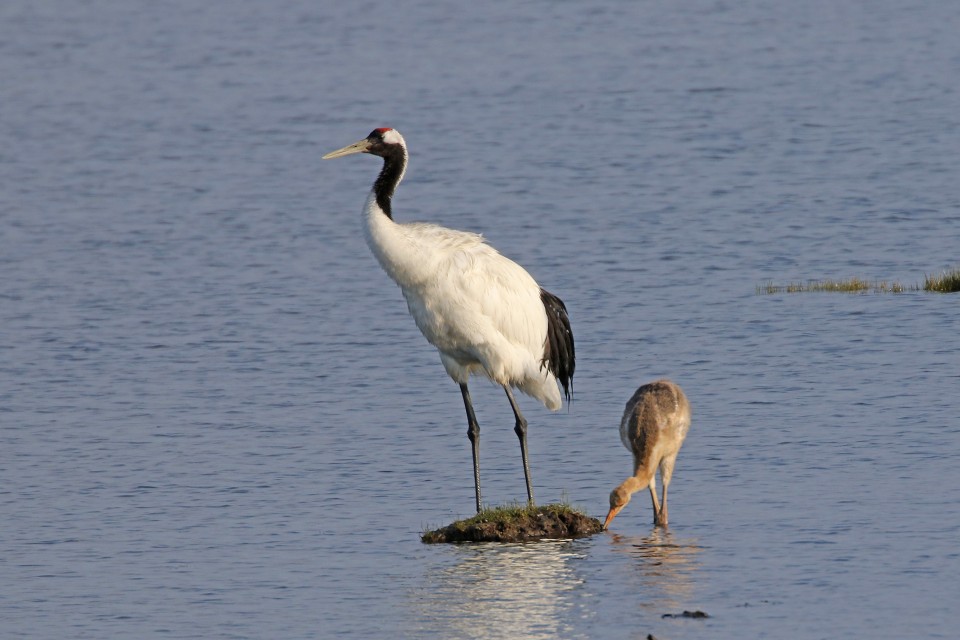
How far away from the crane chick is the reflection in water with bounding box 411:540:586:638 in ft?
1.94

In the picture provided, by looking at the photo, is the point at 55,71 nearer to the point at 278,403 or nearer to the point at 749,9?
the point at 749,9

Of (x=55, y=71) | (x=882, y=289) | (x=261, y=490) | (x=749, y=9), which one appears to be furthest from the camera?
(x=749, y=9)

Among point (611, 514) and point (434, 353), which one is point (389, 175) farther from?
point (434, 353)

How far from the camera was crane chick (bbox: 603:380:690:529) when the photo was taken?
38.1 ft

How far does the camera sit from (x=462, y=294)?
11953 millimetres

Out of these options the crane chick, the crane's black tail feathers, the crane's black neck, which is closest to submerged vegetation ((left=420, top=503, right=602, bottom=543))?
the crane chick

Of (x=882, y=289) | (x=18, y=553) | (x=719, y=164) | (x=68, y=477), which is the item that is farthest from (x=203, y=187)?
(x=18, y=553)

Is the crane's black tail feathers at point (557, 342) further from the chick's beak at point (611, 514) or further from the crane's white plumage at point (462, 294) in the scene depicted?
the chick's beak at point (611, 514)

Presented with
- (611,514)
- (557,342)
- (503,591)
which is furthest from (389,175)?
(503,591)

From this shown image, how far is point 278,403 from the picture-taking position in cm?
1538

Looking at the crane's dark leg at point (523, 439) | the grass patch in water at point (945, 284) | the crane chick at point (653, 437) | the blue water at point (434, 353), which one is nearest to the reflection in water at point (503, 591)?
the blue water at point (434, 353)

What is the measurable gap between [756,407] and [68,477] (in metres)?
5.20

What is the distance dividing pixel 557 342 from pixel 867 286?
663cm

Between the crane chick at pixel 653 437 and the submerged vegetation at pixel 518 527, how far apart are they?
0.21 metres
